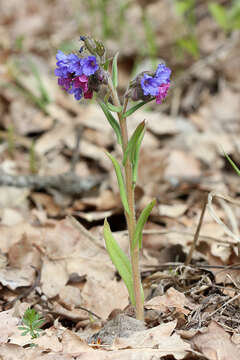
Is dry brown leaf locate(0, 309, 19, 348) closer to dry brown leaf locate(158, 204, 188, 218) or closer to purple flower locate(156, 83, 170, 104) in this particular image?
purple flower locate(156, 83, 170, 104)

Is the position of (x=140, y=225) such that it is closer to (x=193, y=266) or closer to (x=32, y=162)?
(x=193, y=266)

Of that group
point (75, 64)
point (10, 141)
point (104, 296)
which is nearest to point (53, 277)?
point (104, 296)

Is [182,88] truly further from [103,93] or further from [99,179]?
[103,93]

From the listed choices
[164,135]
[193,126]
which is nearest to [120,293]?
[164,135]

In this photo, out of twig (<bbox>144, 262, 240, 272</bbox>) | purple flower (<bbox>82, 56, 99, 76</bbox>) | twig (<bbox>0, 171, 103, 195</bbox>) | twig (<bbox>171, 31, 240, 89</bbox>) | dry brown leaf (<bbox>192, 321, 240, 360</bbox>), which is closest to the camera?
dry brown leaf (<bbox>192, 321, 240, 360</bbox>)

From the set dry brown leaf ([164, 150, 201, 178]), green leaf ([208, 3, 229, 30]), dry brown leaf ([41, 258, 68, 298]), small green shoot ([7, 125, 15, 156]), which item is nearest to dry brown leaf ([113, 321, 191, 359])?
dry brown leaf ([41, 258, 68, 298])

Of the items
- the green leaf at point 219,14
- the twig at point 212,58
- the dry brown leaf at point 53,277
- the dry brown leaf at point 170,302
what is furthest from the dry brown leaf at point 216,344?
the green leaf at point 219,14

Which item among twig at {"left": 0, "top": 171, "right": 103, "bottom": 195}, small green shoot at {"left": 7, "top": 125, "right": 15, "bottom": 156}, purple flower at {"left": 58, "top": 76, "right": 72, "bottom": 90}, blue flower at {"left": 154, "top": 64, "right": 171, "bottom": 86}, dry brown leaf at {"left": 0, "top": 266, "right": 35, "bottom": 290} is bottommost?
dry brown leaf at {"left": 0, "top": 266, "right": 35, "bottom": 290}
